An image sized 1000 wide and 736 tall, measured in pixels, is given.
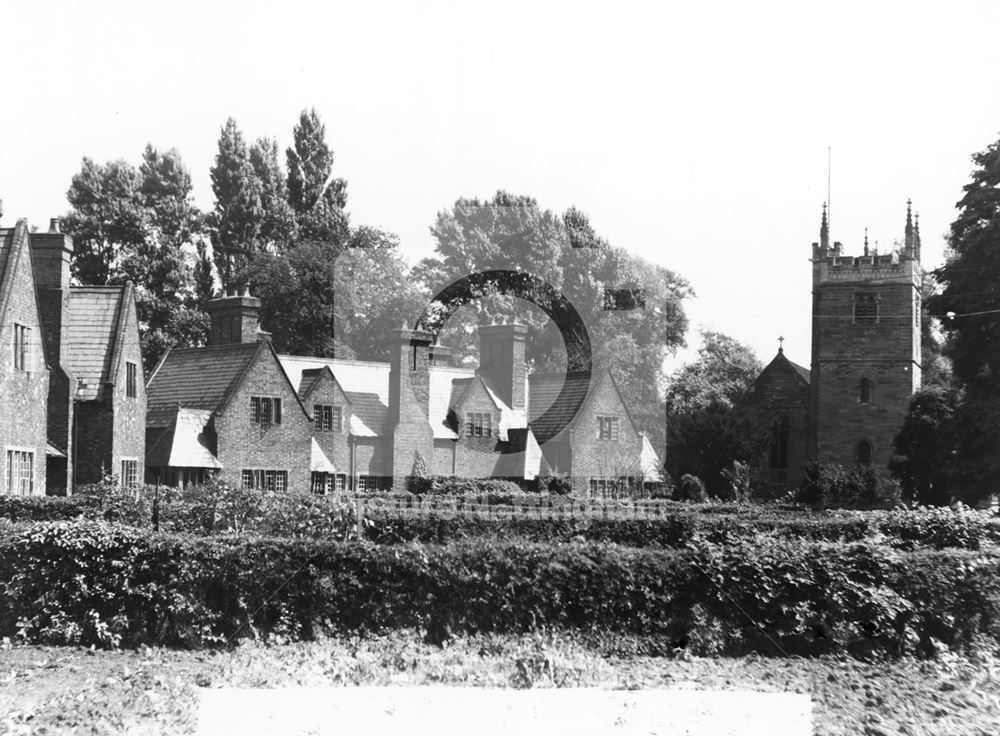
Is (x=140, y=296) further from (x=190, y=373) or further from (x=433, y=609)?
(x=433, y=609)

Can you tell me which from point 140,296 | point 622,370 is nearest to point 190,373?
point 140,296

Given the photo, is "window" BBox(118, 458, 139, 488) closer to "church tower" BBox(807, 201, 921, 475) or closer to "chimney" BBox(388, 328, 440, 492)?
"chimney" BBox(388, 328, 440, 492)

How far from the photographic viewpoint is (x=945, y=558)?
544 inches

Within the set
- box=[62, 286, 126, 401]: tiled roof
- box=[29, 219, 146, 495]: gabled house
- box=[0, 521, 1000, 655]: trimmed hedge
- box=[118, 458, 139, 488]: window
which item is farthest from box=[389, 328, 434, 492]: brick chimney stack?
box=[0, 521, 1000, 655]: trimmed hedge

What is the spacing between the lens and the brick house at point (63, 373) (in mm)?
28531

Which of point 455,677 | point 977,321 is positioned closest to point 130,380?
point 455,677

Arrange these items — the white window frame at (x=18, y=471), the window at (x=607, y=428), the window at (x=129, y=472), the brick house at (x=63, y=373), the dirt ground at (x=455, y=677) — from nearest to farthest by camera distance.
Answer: the dirt ground at (x=455, y=677) < the white window frame at (x=18, y=471) < the brick house at (x=63, y=373) < the window at (x=129, y=472) < the window at (x=607, y=428)

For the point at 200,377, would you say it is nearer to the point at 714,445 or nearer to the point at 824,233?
the point at 714,445

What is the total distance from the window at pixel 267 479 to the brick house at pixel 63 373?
455 cm

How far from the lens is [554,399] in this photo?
50.8 m

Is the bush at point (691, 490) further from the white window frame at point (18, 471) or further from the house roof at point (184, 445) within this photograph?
the white window frame at point (18, 471)

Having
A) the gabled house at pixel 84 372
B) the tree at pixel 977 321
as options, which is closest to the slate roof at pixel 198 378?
the gabled house at pixel 84 372

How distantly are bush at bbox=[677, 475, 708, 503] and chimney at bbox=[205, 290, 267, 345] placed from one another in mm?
16177

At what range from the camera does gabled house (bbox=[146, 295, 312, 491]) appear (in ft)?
126
